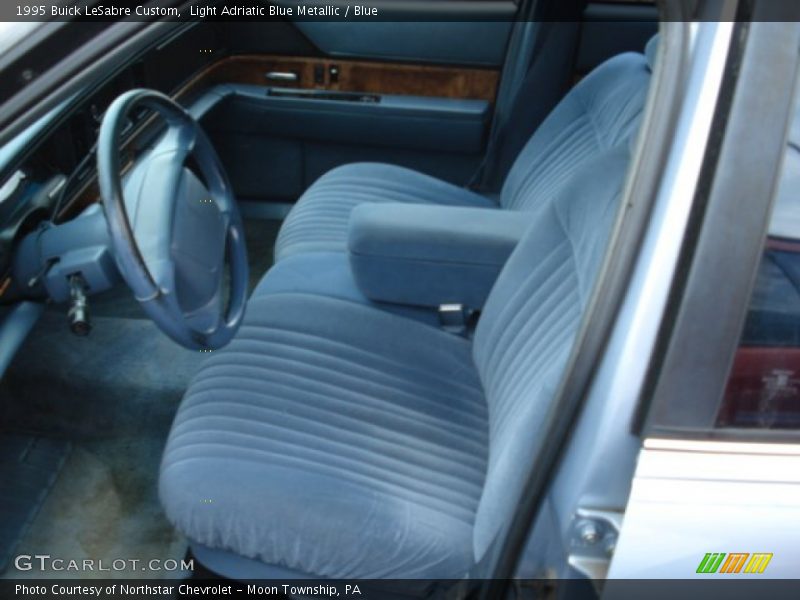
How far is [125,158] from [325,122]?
2.70 ft

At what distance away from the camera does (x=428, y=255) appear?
5.24ft

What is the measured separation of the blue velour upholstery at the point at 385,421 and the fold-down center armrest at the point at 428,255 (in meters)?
0.08

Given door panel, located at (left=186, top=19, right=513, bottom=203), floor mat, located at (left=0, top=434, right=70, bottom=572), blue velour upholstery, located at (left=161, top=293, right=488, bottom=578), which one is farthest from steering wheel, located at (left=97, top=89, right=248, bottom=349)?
door panel, located at (left=186, top=19, right=513, bottom=203)

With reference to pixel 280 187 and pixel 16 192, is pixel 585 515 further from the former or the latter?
pixel 280 187

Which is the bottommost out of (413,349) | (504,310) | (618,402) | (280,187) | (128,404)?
(128,404)

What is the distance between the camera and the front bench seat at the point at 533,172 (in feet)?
5.27

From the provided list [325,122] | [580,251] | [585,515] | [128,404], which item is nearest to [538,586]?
[585,515]

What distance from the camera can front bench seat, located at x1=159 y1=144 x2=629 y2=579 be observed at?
1.15 metres

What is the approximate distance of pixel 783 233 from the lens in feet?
2.72

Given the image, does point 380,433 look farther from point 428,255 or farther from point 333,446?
point 428,255

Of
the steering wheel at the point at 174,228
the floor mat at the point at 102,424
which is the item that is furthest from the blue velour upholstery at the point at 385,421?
the floor mat at the point at 102,424

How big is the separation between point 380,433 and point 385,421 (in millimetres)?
33

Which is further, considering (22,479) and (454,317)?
(22,479)
